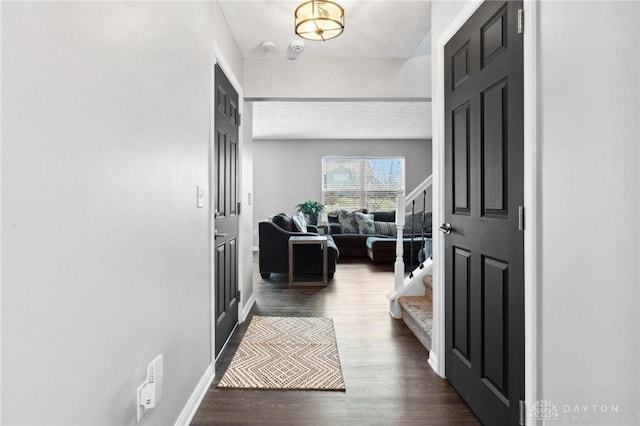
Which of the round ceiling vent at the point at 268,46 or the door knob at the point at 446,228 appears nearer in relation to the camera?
the door knob at the point at 446,228

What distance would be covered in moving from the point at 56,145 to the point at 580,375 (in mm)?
1521

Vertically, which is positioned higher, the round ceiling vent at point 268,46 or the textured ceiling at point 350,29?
the textured ceiling at point 350,29

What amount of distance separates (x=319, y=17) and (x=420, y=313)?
2.17m

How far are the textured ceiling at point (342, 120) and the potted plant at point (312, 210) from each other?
4.74 feet

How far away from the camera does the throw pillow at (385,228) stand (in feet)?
23.9

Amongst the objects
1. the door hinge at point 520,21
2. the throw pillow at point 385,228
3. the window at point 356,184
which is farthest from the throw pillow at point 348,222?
the door hinge at point 520,21

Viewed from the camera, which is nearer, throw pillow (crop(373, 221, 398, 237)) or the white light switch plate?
the white light switch plate

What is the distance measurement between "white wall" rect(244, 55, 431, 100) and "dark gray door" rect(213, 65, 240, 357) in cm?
41

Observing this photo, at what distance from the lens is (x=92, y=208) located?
999mm

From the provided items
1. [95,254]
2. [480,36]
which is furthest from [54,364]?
[480,36]

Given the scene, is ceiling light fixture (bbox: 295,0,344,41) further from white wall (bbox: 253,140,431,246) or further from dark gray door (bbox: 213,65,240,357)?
white wall (bbox: 253,140,431,246)

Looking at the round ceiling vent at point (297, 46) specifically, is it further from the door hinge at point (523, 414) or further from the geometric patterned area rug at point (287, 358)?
the door hinge at point (523, 414)

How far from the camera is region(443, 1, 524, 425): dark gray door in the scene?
1454mm

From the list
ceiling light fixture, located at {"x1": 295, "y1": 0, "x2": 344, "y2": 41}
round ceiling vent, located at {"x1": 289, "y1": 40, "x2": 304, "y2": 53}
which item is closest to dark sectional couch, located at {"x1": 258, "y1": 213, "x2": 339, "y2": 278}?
round ceiling vent, located at {"x1": 289, "y1": 40, "x2": 304, "y2": 53}
